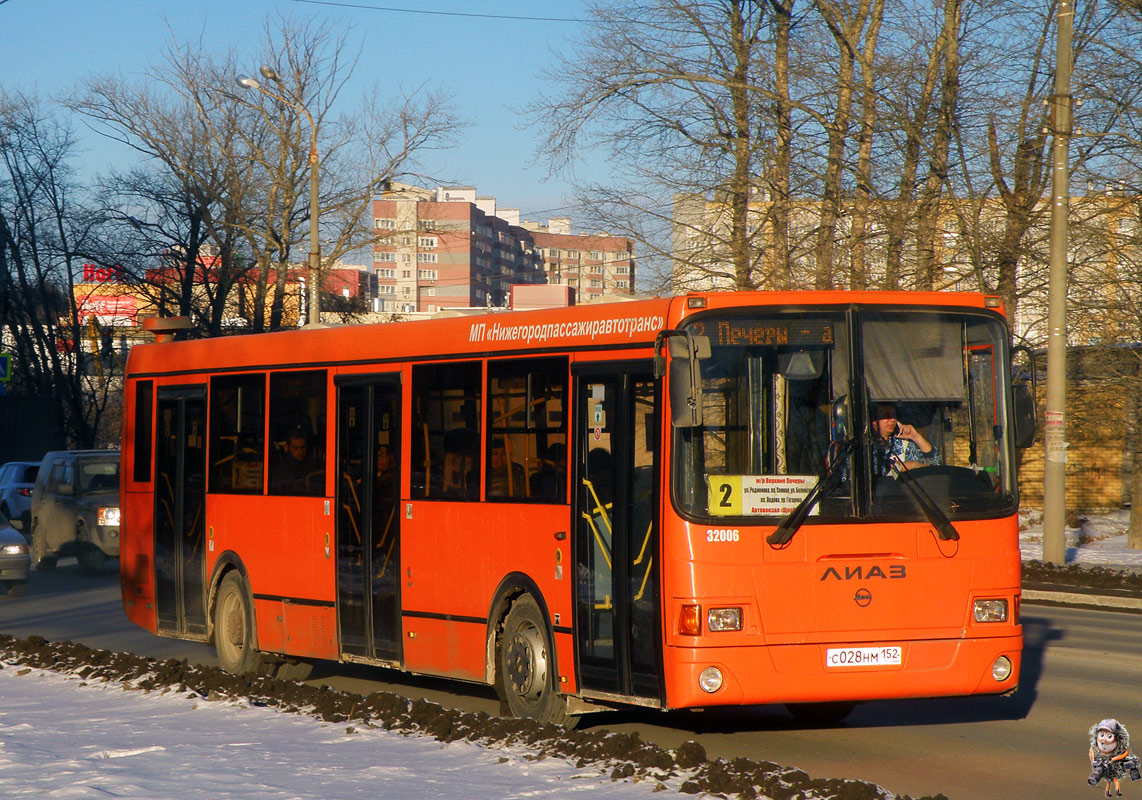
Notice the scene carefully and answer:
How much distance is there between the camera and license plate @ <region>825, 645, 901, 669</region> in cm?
825

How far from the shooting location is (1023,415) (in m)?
9.01

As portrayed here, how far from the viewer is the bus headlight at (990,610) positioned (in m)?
8.53

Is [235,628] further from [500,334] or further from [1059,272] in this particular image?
[1059,272]

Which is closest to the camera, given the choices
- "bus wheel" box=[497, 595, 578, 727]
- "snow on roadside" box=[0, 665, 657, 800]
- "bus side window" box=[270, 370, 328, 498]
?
"snow on roadside" box=[0, 665, 657, 800]

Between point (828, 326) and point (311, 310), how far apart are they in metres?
21.9

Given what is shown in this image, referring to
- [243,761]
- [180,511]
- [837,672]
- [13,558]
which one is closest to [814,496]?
[837,672]

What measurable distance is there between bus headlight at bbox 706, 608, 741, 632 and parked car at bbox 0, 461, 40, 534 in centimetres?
2724

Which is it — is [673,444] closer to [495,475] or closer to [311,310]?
[495,475]

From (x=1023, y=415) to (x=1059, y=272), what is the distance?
12450 millimetres

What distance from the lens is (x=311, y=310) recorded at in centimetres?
2938

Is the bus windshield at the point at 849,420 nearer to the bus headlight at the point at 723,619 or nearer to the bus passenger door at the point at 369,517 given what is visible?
the bus headlight at the point at 723,619

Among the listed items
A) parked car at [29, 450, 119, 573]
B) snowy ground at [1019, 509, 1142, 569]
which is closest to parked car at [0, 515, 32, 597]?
parked car at [29, 450, 119, 573]

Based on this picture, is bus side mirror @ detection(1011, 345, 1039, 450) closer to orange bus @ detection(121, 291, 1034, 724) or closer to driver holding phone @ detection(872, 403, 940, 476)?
orange bus @ detection(121, 291, 1034, 724)

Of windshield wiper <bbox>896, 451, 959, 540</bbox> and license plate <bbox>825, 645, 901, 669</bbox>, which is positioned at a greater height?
windshield wiper <bbox>896, 451, 959, 540</bbox>
